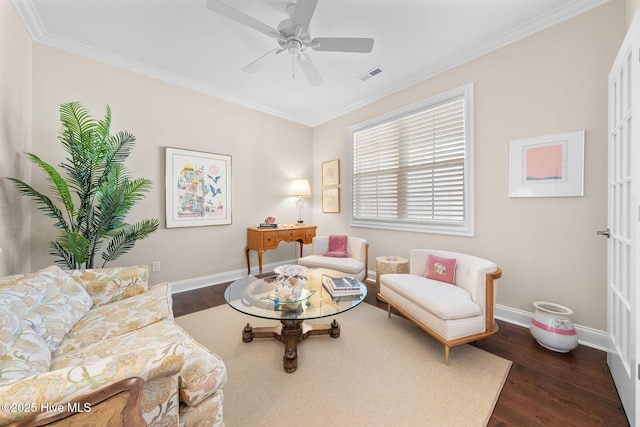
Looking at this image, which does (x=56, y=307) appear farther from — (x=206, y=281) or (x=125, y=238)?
(x=206, y=281)

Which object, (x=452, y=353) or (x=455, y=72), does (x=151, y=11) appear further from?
(x=452, y=353)

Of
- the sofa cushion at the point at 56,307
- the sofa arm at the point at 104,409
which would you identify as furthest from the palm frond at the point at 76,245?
the sofa arm at the point at 104,409

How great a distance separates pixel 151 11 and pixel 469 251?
3.84 metres

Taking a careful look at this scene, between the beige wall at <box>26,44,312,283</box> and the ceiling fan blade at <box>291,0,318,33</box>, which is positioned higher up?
the ceiling fan blade at <box>291,0,318,33</box>

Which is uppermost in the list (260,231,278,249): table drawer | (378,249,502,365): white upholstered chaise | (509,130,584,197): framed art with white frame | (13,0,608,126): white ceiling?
(13,0,608,126): white ceiling

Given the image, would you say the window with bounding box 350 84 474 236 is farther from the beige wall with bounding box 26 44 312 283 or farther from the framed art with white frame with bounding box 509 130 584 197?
the beige wall with bounding box 26 44 312 283

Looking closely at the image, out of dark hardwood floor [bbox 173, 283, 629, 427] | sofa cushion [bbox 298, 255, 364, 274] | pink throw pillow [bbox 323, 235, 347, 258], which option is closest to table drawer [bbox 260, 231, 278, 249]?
sofa cushion [bbox 298, 255, 364, 274]

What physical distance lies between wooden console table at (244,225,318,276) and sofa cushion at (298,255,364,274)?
0.62 m

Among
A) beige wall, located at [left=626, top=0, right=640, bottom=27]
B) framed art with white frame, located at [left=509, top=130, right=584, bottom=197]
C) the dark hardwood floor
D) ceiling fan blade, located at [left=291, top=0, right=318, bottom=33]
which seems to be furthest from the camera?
framed art with white frame, located at [left=509, top=130, right=584, bottom=197]

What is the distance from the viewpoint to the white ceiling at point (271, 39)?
6.82ft

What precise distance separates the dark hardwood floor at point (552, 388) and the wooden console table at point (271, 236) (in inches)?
105

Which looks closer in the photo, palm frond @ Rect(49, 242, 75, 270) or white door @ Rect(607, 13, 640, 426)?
white door @ Rect(607, 13, 640, 426)

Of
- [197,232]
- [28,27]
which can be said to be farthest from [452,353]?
[28,27]

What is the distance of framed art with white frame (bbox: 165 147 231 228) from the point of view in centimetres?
316
